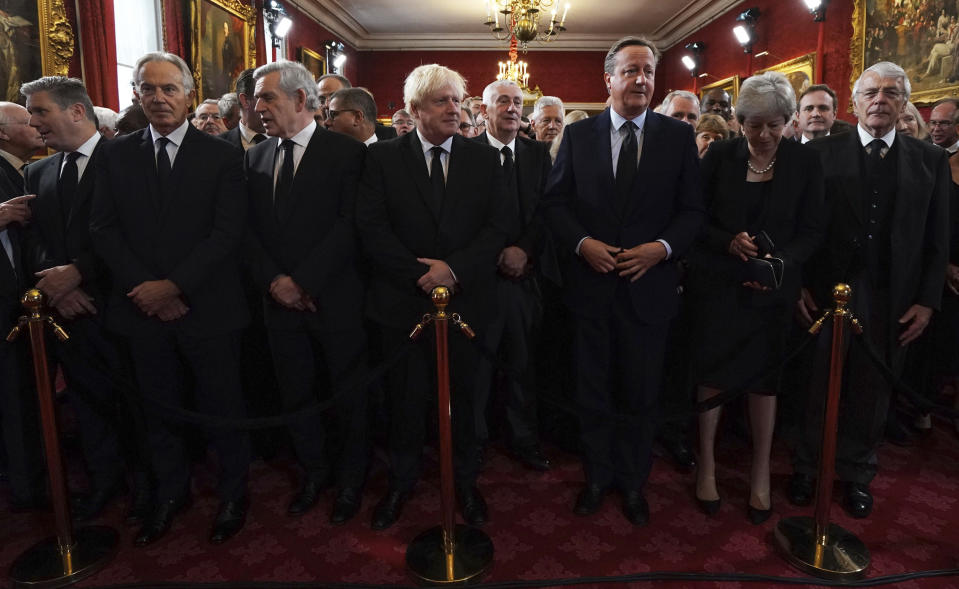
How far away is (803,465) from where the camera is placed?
2955 millimetres

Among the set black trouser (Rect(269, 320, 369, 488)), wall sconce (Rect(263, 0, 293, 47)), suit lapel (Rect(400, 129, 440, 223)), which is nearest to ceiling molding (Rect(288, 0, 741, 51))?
wall sconce (Rect(263, 0, 293, 47))

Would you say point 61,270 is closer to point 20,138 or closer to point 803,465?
point 20,138

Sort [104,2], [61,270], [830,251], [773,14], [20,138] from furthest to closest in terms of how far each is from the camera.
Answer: [773,14], [104,2], [20,138], [830,251], [61,270]

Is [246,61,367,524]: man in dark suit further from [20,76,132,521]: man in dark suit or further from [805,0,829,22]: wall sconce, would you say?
[805,0,829,22]: wall sconce

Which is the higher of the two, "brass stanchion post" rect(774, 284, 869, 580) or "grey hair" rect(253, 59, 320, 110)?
"grey hair" rect(253, 59, 320, 110)

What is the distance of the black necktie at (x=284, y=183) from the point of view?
2.59 metres

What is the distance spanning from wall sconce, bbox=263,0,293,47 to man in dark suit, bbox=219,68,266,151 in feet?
24.7

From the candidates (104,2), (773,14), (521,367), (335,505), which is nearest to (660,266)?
(521,367)

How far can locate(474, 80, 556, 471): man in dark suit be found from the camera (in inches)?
121

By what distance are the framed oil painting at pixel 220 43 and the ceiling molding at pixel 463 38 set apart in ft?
11.4

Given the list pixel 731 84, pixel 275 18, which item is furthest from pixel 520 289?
pixel 731 84

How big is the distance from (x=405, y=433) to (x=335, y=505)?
1.49 ft

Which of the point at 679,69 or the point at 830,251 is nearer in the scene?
the point at 830,251

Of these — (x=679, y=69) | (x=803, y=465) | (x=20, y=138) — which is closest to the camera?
(x=803, y=465)
